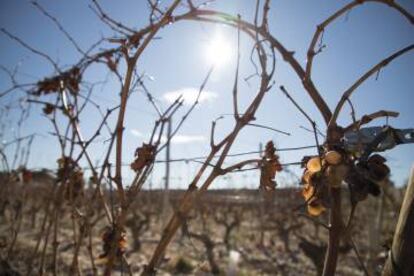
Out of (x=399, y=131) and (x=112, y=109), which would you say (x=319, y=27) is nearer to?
(x=399, y=131)

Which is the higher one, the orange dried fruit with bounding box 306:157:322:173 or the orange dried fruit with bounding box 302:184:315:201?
the orange dried fruit with bounding box 306:157:322:173

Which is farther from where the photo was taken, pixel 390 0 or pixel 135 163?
pixel 135 163

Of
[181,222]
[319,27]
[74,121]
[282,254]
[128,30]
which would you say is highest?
[128,30]

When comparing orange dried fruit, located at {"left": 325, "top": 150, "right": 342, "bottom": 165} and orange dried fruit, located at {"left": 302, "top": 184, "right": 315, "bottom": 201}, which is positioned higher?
orange dried fruit, located at {"left": 325, "top": 150, "right": 342, "bottom": 165}

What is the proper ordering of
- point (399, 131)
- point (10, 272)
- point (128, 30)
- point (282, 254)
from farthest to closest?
point (282, 254)
point (10, 272)
point (128, 30)
point (399, 131)

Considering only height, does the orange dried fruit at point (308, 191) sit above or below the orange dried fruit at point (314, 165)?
below

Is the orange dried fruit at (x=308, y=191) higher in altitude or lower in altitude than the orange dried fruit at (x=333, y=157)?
lower

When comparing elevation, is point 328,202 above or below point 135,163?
below

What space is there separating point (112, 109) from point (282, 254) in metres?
15.0

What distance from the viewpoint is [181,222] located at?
1.08 metres

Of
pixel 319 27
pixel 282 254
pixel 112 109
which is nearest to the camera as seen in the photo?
pixel 319 27

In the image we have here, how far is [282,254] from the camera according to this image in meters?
15.2

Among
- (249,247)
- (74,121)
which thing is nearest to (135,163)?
(74,121)

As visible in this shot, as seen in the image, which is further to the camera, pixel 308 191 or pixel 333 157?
pixel 308 191
